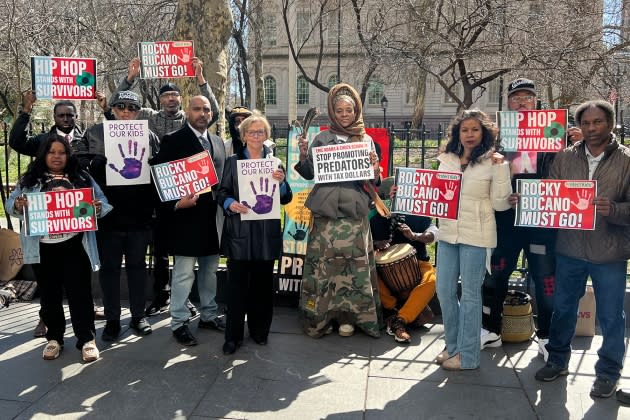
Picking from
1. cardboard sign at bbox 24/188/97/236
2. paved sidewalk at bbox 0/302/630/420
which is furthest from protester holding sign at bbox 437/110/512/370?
cardboard sign at bbox 24/188/97/236

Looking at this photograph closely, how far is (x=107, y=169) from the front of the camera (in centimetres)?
477

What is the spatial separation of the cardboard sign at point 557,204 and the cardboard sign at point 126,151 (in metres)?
3.08

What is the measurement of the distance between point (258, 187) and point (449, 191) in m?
1.55

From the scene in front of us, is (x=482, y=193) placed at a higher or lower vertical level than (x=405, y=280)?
higher

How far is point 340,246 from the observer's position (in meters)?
4.97

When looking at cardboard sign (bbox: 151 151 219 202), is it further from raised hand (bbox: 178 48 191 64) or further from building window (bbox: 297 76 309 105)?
building window (bbox: 297 76 309 105)

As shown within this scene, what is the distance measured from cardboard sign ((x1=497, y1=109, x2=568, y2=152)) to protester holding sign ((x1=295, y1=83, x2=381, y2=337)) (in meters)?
1.08

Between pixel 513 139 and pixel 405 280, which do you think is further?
pixel 405 280

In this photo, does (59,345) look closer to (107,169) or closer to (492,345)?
(107,169)

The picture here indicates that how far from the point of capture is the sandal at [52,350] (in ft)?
14.9

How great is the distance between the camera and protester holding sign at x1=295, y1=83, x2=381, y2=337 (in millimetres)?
4828

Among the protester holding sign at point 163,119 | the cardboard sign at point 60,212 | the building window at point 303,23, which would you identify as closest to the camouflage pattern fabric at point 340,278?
the protester holding sign at point 163,119

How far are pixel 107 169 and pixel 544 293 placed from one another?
3.83m

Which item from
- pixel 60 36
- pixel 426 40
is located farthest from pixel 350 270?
pixel 60 36
